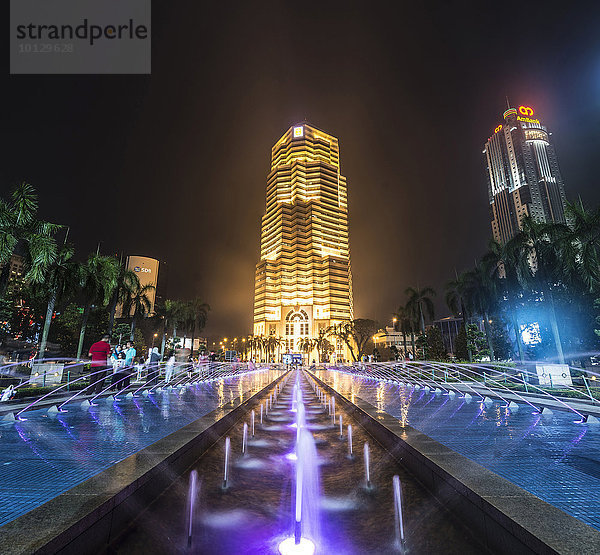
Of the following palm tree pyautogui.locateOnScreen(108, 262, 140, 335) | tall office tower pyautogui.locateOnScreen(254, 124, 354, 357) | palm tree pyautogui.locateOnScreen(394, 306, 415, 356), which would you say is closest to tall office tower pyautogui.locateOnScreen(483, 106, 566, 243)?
tall office tower pyautogui.locateOnScreen(254, 124, 354, 357)

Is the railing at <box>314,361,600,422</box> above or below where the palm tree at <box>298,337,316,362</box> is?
below

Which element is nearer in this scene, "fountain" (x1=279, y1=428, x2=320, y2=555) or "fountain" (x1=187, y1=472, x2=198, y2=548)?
"fountain" (x1=279, y1=428, x2=320, y2=555)

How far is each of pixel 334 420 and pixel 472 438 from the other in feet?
15.1

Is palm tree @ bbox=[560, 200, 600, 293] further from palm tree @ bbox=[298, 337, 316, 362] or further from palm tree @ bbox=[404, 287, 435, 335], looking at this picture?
palm tree @ bbox=[298, 337, 316, 362]

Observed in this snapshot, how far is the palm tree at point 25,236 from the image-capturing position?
1733 cm

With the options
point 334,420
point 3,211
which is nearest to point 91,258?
point 3,211

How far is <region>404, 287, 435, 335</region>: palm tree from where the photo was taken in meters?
54.3

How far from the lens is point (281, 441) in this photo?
7723 mm

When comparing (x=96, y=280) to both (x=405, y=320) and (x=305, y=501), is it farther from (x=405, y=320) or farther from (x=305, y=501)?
(x=405, y=320)

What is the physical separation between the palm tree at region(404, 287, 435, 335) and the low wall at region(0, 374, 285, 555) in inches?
2102

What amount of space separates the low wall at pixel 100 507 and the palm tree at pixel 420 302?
53.4m

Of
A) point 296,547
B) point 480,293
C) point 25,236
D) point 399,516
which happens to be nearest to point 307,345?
point 480,293

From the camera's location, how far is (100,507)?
3205 millimetres

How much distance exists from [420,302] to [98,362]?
166ft
